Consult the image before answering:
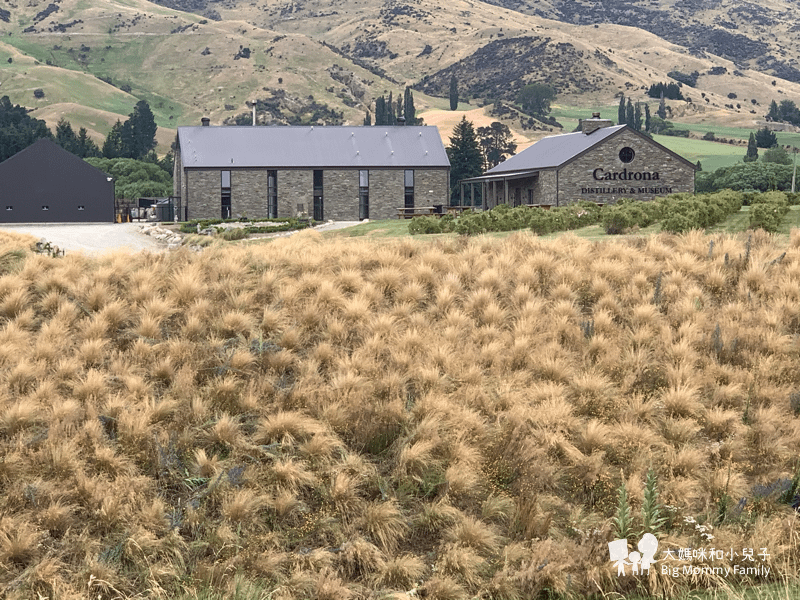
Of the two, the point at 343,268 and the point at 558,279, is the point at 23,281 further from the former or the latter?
the point at 558,279

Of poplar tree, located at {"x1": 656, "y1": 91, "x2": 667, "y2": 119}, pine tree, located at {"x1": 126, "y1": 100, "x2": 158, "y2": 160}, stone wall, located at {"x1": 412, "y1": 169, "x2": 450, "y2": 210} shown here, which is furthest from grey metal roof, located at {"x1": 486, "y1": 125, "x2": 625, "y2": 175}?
poplar tree, located at {"x1": 656, "y1": 91, "x2": 667, "y2": 119}

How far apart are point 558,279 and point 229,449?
670 cm

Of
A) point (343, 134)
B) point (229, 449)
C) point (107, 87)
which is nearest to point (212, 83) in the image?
point (107, 87)

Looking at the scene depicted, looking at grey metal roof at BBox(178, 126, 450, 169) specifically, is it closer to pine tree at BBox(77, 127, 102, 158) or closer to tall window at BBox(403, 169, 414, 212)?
tall window at BBox(403, 169, 414, 212)

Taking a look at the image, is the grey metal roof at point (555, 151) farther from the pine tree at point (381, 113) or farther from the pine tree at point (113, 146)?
the pine tree at point (113, 146)

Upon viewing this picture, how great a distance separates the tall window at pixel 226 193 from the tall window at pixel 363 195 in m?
9.73

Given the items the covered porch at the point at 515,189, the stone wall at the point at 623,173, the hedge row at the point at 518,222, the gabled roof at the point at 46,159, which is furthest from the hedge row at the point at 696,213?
the gabled roof at the point at 46,159

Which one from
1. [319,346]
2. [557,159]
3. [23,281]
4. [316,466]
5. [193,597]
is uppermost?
[557,159]

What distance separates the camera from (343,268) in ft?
45.3

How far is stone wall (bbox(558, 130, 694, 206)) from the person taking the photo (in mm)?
49969

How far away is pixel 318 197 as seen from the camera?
61.7 m

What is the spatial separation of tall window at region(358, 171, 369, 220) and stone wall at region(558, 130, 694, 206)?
1769 centimetres

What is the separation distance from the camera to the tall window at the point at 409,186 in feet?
205

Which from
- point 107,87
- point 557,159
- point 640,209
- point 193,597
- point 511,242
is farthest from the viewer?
point 107,87
